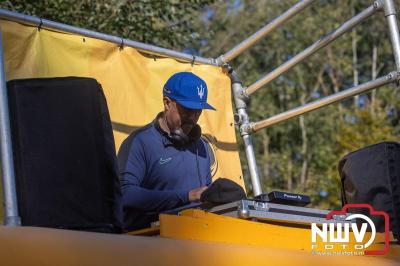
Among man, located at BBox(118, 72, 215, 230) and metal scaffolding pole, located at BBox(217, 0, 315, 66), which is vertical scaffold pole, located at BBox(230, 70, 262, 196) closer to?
metal scaffolding pole, located at BBox(217, 0, 315, 66)

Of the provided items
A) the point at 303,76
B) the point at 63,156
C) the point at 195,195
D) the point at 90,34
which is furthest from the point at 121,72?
the point at 303,76

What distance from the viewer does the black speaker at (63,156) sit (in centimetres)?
316

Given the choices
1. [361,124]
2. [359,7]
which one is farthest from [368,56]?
[361,124]

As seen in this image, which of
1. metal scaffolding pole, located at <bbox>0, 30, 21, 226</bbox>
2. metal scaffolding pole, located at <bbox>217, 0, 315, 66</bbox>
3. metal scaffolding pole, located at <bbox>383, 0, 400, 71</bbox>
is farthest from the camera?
metal scaffolding pole, located at <bbox>217, 0, 315, 66</bbox>

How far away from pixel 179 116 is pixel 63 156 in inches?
65.7

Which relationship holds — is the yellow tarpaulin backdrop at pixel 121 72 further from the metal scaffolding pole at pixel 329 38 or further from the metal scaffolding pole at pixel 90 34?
the metal scaffolding pole at pixel 329 38

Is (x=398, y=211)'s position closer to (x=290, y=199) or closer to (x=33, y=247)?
(x=290, y=199)

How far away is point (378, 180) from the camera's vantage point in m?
4.57

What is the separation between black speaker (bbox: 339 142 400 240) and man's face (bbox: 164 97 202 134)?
2.74 feet

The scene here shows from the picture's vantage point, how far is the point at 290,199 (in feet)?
13.0

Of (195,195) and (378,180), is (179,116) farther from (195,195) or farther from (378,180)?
(378,180)

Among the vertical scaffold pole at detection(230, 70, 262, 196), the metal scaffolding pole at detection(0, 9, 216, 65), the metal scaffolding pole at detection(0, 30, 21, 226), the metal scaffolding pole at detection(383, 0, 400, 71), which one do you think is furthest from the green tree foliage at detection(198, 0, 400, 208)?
the metal scaffolding pole at detection(0, 30, 21, 226)

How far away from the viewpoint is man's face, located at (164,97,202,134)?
481 cm

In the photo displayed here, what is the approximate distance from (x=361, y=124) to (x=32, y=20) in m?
15.9
